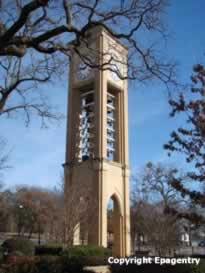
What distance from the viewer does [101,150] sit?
46.9 meters

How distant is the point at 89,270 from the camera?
62.8ft

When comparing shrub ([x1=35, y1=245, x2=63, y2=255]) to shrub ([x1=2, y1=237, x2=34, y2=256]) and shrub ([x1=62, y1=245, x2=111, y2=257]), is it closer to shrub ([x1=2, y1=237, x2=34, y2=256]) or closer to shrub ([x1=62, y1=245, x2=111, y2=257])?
shrub ([x1=2, y1=237, x2=34, y2=256])

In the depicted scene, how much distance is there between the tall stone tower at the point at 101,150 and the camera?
4534 cm

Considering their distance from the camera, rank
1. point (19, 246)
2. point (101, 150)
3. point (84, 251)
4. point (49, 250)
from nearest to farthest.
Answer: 1. point (19, 246)
2. point (84, 251)
3. point (49, 250)
4. point (101, 150)

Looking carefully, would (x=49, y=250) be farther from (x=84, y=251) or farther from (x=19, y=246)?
(x=84, y=251)

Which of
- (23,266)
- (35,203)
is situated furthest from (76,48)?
(35,203)

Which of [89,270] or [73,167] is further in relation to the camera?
[73,167]

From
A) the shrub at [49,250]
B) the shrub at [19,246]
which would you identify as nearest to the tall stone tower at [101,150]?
the shrub at [49,250]

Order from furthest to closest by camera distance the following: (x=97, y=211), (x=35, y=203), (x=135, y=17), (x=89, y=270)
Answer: (x=35, y=203), (x=97, y=211), (x=89, y=270), (x=135, y=17)

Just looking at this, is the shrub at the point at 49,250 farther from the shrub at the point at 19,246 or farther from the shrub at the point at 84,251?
the shrub at the point at 84,251

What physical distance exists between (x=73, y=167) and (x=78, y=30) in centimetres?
4037

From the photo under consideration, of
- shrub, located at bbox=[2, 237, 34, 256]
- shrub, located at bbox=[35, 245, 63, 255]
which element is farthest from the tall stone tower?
shrub, located at bbox=[2, 237, 34, 256]

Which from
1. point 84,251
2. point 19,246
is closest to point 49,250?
point 19,246

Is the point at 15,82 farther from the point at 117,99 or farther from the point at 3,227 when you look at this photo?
Result: the point at 3,227
